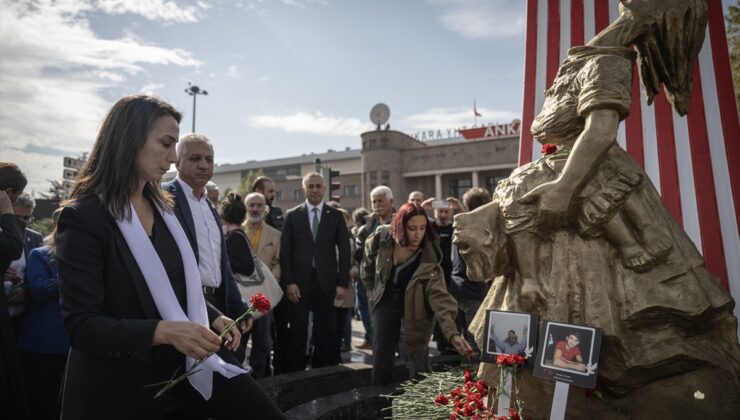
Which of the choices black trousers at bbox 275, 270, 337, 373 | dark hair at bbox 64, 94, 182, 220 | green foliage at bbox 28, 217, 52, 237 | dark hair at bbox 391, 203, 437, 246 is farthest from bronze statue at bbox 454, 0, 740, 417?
green foliage at bbox 28, 217, 52, 237

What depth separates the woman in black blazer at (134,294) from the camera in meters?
1.53

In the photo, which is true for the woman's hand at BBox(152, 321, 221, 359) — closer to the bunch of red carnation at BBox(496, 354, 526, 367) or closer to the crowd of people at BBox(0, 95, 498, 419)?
the crowd of people at BBox(0, 95, 498, 419)

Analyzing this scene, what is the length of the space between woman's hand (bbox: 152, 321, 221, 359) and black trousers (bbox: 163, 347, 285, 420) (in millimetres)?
406

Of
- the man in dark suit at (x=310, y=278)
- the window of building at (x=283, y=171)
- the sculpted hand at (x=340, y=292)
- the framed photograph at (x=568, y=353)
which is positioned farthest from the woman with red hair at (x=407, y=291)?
the window of building at (x=283, y=171)

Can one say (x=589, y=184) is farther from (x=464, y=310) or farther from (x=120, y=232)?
(x=464, y=310)

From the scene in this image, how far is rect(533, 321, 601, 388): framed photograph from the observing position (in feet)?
6.62

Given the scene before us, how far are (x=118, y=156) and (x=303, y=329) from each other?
12.0 ft

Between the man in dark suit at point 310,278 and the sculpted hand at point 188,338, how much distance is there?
139 inches

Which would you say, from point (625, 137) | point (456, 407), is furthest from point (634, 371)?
point (625, 137)

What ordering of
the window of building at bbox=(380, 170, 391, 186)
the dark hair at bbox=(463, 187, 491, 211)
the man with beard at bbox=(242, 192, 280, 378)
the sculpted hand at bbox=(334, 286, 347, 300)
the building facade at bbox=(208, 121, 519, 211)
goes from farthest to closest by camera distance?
1. the window of building at bbox=(380, 170, 391, 186)
2. the building facade at bbox=(208, 121, 519, 211)
3. the man with beard at bbox=(242, 192, 280, 378)
4. the dark hair at bbox=(463, 187, 491, 211)
5. the sculpted hand at bbox=(334, 286, 347, 300)

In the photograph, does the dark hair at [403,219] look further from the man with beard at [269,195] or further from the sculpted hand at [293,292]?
the man with beard at [269,195]

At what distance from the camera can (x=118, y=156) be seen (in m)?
1.72

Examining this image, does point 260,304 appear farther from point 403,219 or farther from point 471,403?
point 403,219

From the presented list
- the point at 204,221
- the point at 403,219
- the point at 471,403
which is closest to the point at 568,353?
the point at 471,403
